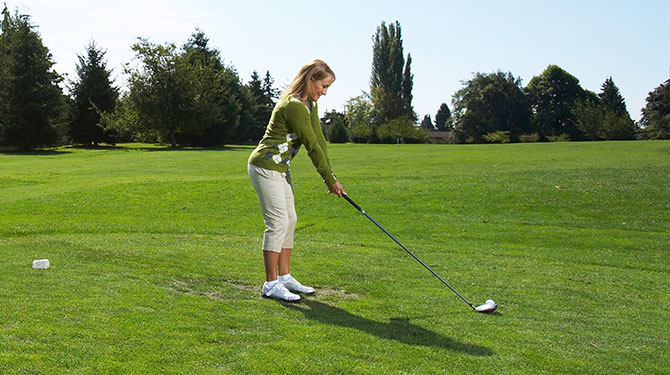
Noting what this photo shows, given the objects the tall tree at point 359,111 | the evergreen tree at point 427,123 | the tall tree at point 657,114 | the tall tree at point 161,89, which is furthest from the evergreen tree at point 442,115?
the tall tree at point 161,89

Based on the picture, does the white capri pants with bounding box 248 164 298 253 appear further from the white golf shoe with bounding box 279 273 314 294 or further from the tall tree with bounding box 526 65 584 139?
the tall tree with bounding box 526 65 584 139

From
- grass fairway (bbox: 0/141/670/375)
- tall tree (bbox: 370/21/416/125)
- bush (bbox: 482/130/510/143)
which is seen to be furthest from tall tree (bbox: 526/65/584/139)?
grass fairway (bbox: 0/141/670/375)

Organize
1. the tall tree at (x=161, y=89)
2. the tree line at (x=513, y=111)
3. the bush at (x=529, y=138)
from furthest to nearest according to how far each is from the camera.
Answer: the bush at (x=529, y=138)
the tree line at (x=513, y=111)
the tall tree at (x=161, y=89)

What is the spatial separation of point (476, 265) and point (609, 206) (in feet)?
27.6

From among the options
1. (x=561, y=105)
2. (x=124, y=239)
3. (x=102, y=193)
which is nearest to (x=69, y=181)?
(x=102, y=193)

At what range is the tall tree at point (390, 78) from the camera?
304 ft

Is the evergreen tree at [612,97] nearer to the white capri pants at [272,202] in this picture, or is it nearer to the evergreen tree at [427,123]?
the evergreen tree at [427,123]

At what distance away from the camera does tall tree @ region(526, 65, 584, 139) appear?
82.2 metres

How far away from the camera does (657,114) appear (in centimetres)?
7125

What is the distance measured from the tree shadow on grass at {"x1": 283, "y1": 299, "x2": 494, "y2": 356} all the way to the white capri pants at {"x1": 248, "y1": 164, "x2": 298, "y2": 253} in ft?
2.15

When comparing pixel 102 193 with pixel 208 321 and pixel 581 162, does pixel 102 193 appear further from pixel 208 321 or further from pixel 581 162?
pixel 581 162

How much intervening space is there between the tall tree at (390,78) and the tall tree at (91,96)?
45.0 metres

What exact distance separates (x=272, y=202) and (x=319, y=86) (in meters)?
1.21

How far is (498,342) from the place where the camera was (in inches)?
182
